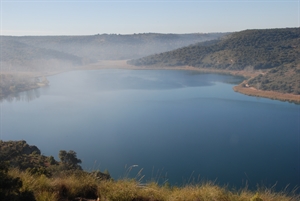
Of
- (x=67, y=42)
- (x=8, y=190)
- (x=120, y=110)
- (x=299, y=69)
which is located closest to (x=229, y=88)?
(x=299, y=69)

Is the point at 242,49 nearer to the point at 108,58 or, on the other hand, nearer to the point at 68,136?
the point at 68,136

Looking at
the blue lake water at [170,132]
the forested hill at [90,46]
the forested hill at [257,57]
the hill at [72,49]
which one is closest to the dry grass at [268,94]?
the forested hill at [257,57]

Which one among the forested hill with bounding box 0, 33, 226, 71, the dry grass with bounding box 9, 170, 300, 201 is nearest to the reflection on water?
the forested hill with bounding box 0, 33, 226, 71

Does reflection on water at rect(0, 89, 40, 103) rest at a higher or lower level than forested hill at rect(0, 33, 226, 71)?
lower

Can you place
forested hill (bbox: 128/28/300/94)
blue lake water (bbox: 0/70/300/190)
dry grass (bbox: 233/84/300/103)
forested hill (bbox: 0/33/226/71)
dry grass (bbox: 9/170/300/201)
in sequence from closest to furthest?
1. dry grass (bbox: 9/170/300/201)
2. blue lake water (bbox: 0/70/300/190)
3. dry grass (bbox: 233/84/300/103)
4. forested hill (bbox: 128/28/300/94)
5. forested hill (bbox: 0/33/226/71)

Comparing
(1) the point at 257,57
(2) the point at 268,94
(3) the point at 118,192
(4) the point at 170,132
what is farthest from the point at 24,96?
(1) the point at 257,57

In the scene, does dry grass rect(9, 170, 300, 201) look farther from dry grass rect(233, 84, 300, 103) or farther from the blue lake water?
dry grass rect(233, 84, 300, 103)
